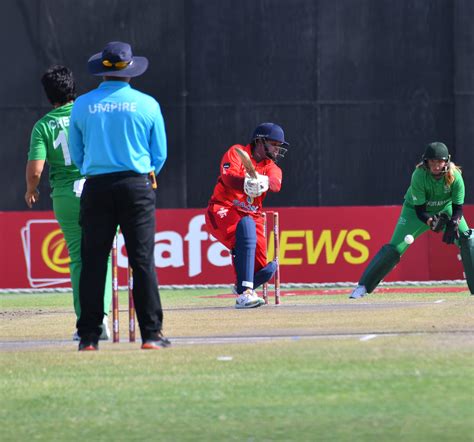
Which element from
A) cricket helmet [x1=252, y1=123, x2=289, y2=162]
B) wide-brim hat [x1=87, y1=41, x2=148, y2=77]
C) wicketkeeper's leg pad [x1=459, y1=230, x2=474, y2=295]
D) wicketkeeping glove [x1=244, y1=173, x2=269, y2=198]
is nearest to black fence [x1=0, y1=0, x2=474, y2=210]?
wicketkeeper's leg pad [x1=459, y1=230, x2=474, y2=295]

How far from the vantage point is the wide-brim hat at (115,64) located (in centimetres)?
968

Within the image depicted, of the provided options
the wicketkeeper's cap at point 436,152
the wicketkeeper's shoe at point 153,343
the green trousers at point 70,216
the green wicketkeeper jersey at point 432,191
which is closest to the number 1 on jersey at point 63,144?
the green trousers at point 70,216

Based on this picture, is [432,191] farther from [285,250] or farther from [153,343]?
[153,343]

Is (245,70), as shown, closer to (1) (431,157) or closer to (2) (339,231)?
(2) (339,231)

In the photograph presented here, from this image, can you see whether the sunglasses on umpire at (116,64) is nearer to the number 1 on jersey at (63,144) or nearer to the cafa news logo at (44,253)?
the number 1 on jersey at (63,144)

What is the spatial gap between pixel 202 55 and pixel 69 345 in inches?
555

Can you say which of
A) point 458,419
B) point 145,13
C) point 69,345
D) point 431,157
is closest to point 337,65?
point 145,13

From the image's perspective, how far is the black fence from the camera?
78.2 feet

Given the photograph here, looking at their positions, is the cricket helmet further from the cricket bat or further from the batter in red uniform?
the cricket bat

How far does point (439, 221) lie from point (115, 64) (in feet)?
19.9

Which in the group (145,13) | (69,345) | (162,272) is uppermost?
(145,13)

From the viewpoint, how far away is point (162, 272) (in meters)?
20.6

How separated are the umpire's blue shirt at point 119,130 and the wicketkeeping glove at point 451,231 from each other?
6.06 meters

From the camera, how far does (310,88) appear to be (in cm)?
2392
